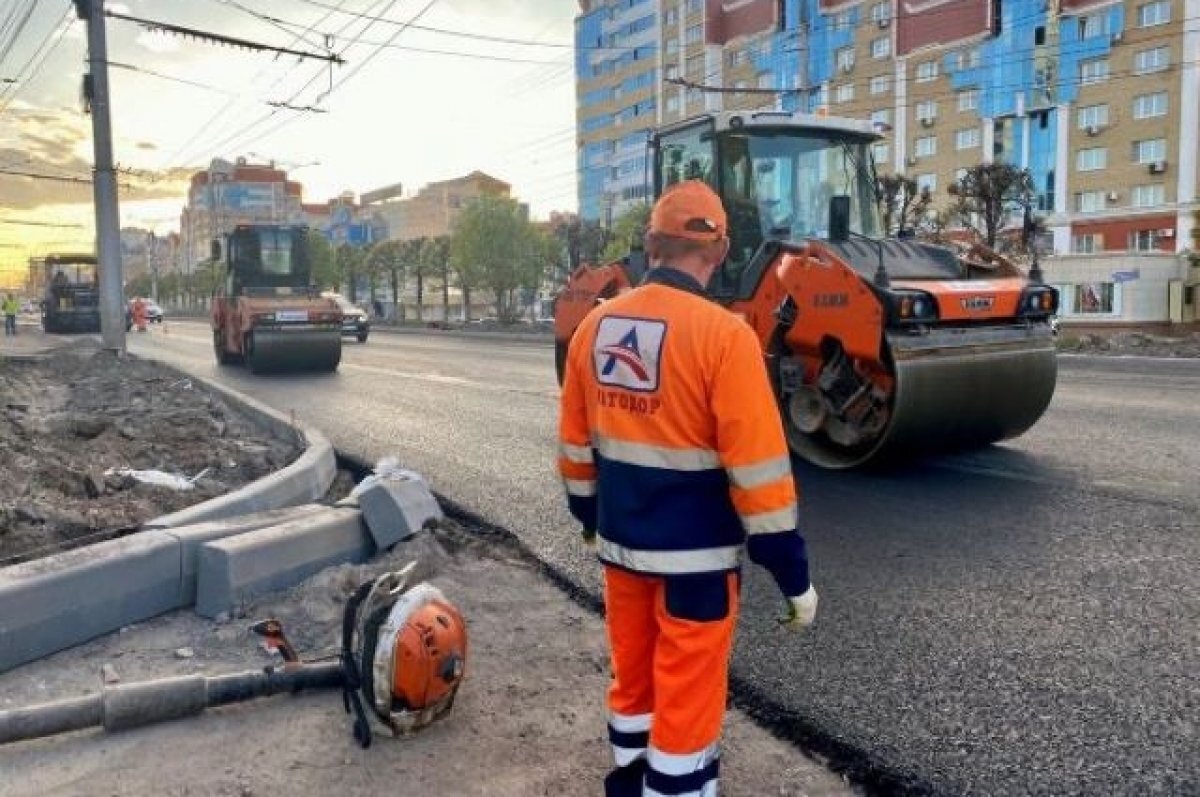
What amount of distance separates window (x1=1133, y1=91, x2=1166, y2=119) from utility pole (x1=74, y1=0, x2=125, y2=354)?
49970 mm

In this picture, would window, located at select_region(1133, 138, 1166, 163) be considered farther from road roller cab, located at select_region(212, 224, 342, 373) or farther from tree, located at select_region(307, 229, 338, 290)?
road roller cab, located at select_region(212, 224, 342, 373)

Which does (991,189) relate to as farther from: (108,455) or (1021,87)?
(108,455)

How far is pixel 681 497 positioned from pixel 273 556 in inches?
105

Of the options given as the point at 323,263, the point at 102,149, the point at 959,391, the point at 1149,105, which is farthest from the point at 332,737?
the point at 323,263

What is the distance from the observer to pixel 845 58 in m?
65.9

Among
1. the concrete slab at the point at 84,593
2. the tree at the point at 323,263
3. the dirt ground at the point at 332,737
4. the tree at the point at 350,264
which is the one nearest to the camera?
the dirt ground at the point at 332,737

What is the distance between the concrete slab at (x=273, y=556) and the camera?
14.3ft

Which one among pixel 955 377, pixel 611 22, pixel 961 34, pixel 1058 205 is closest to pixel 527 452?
pixel 955 377

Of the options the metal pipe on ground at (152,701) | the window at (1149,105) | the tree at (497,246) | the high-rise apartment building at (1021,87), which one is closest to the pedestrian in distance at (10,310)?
the tree at (497,246)

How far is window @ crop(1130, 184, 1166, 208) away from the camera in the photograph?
50312 mm

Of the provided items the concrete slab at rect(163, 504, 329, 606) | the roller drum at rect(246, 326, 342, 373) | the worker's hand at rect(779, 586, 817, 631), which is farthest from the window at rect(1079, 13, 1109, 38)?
the worker's hand at rect(779, 586, 817, 631)

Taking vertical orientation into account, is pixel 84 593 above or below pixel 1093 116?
below

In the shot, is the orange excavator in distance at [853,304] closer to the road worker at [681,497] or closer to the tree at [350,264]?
the road worker at [681,497]

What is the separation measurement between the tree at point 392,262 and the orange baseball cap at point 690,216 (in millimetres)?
55416
